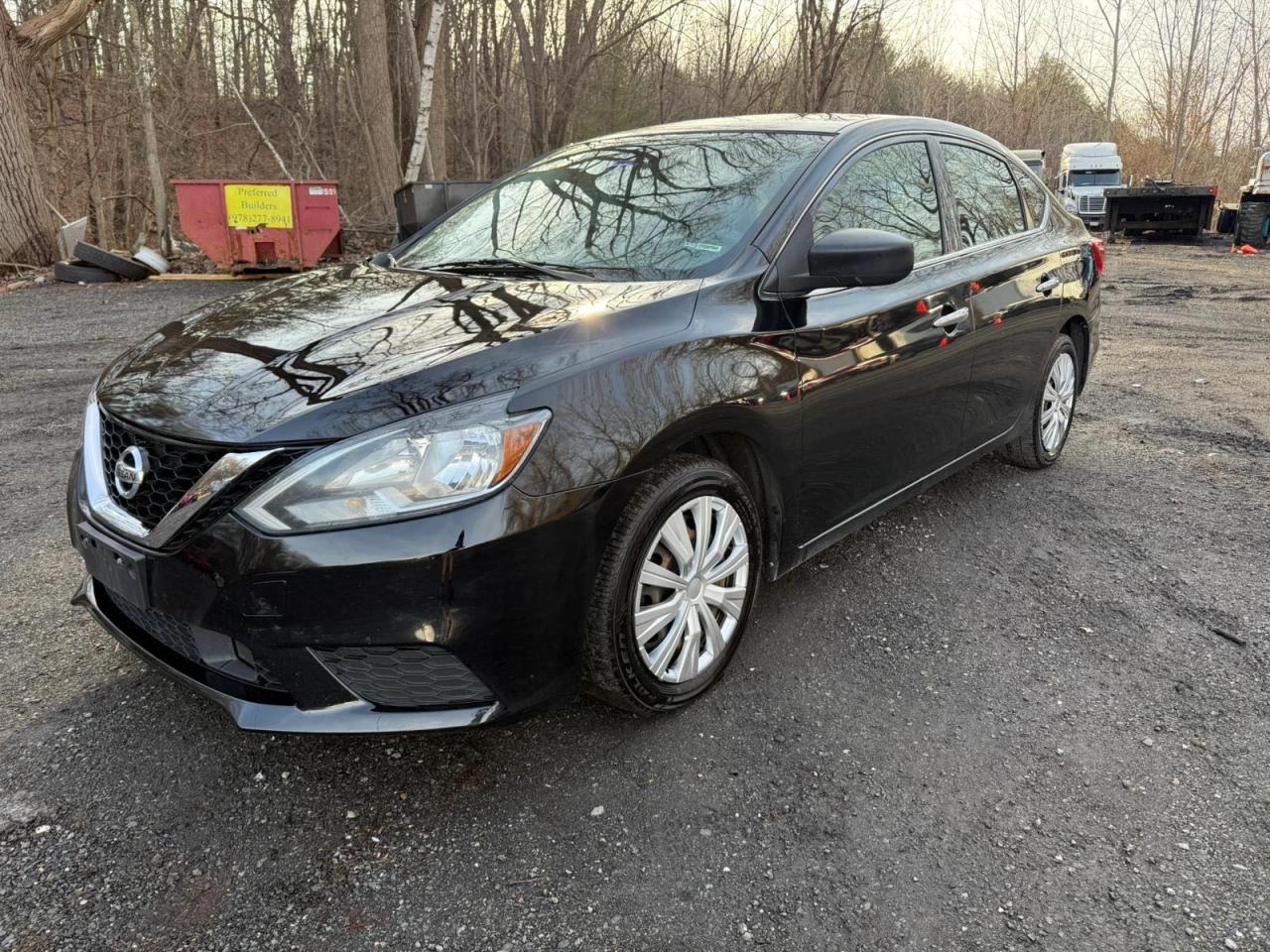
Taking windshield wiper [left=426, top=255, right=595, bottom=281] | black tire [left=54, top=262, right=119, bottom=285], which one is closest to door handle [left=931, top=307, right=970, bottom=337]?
windshield wiper [left=426, top=255, right=595, bottom=281]

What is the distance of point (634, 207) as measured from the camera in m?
3.18

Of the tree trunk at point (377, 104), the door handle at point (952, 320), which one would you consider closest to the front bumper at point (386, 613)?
the door handle at point (952, 320)

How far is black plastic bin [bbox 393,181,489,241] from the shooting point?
183 inches

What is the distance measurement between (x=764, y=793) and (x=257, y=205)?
11517 millimetres

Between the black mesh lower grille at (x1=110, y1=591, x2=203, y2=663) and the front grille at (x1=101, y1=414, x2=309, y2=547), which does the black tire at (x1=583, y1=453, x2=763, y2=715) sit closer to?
the front grille at (x1=101, y1=414, x2=309, y2=547)

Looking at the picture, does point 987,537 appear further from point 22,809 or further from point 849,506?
point 22,809

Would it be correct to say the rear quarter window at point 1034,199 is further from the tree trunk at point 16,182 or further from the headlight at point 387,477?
the tree trunk at point 16,182

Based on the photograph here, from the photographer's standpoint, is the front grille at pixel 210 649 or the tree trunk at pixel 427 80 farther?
the tree trunk at pixel 427 80

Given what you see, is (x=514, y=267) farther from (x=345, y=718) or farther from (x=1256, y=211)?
(x=1256, y=211)

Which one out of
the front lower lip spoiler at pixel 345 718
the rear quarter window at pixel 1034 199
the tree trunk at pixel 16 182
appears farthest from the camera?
the tree trunk at pixel 16 182

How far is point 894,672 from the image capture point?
297cm

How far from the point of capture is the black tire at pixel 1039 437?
451 centimetres

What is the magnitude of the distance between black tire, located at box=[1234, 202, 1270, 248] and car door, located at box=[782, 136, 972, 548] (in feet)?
61.5

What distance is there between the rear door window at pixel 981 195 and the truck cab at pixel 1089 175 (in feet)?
76.2
